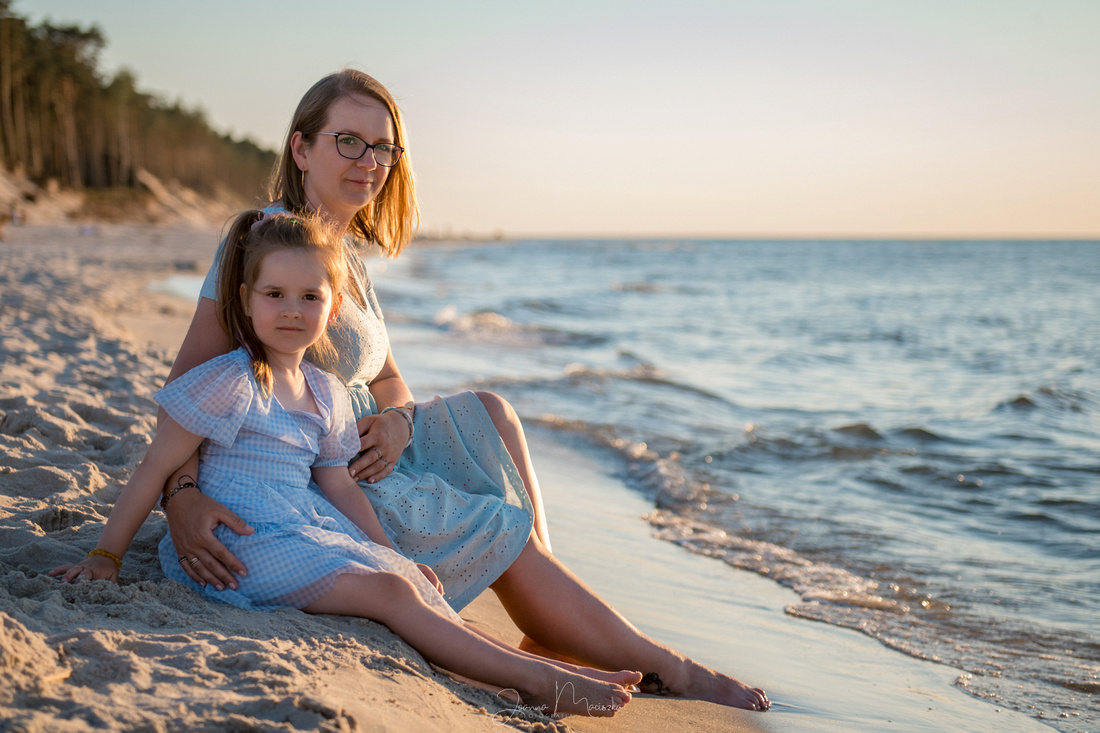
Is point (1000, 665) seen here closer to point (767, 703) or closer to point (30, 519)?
point (767, 703)

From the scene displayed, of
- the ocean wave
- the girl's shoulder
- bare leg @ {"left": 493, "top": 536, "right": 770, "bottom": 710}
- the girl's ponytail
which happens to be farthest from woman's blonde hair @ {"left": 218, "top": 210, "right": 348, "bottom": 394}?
the ocean wave

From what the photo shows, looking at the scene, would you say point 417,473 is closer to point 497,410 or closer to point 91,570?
point 497,410

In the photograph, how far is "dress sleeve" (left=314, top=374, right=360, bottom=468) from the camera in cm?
241

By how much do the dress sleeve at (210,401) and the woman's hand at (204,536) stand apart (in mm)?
179

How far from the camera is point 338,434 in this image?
8.02 feet

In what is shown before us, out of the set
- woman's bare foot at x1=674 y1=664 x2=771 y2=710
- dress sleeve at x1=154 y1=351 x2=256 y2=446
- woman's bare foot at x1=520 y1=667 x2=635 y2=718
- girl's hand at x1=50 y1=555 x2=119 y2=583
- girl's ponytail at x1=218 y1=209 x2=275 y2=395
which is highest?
girl's ponytail at x1=218 y1=209 x2=275 y2=395

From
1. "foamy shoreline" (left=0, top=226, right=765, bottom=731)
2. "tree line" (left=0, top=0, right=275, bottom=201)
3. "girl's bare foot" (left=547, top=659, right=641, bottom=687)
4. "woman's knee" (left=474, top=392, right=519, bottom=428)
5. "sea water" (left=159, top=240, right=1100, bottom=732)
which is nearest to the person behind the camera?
"foamy shoreline" (left=0, top=226, right=765, bottom=731)

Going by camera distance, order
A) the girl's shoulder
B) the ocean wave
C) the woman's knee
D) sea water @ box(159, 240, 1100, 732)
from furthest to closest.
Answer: the ocean wave → sea water @ box(159, 240, 1100, 732) → the woman's knee → the girl's shoulder

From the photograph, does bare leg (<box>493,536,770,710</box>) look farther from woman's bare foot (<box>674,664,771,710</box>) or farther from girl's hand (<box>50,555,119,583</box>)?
girl's hand (<box>50,555,119,583</box>)

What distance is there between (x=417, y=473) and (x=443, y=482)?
12 cm

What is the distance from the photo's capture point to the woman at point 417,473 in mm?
2346

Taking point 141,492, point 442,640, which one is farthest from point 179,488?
point 442,640

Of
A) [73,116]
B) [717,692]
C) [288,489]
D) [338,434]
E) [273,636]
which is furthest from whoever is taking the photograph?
[73,116]

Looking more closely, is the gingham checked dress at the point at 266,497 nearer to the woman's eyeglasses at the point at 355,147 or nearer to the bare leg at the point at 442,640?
the bare leg at the point at 442,640
